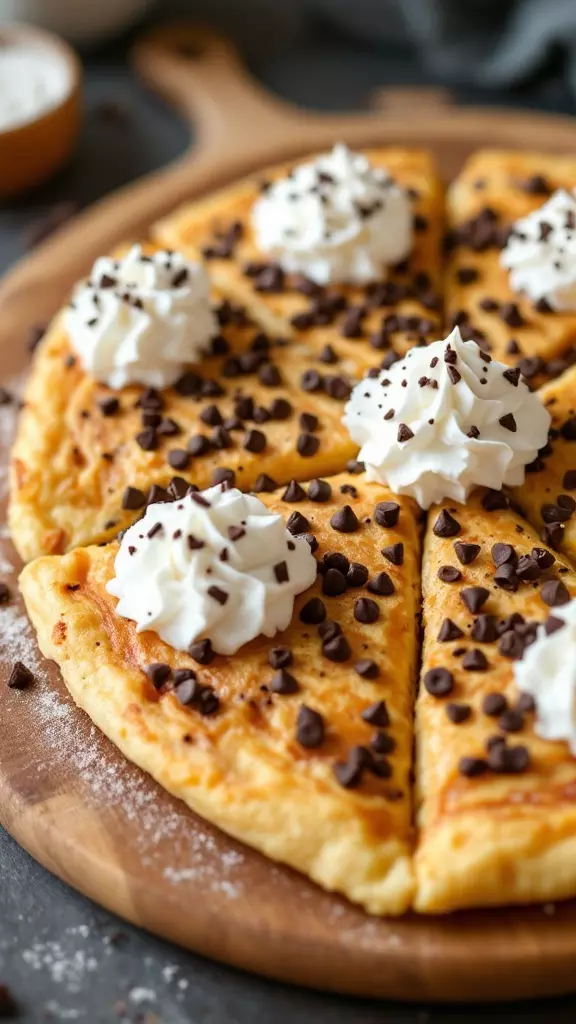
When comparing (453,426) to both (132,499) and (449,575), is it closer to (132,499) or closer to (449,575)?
(449,575)

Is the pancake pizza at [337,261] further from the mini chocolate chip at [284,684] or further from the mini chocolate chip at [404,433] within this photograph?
the mini chocolate chip at [284,684]

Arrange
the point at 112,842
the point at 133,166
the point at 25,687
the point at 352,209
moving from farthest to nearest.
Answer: the point at 133,166, the point at 352,209, the point at 25,687, the point at 112,842

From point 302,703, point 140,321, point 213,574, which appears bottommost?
point 302,703

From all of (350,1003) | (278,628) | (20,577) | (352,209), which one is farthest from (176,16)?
(350,1003)

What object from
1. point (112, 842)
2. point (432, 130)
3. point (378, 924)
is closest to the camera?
point (378, 924)

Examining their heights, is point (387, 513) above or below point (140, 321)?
below

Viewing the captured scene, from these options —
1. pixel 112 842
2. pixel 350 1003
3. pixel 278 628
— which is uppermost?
pixel 278 628

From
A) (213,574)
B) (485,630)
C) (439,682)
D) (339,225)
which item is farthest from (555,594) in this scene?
(339,225)

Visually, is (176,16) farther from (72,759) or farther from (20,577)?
(72,759)
